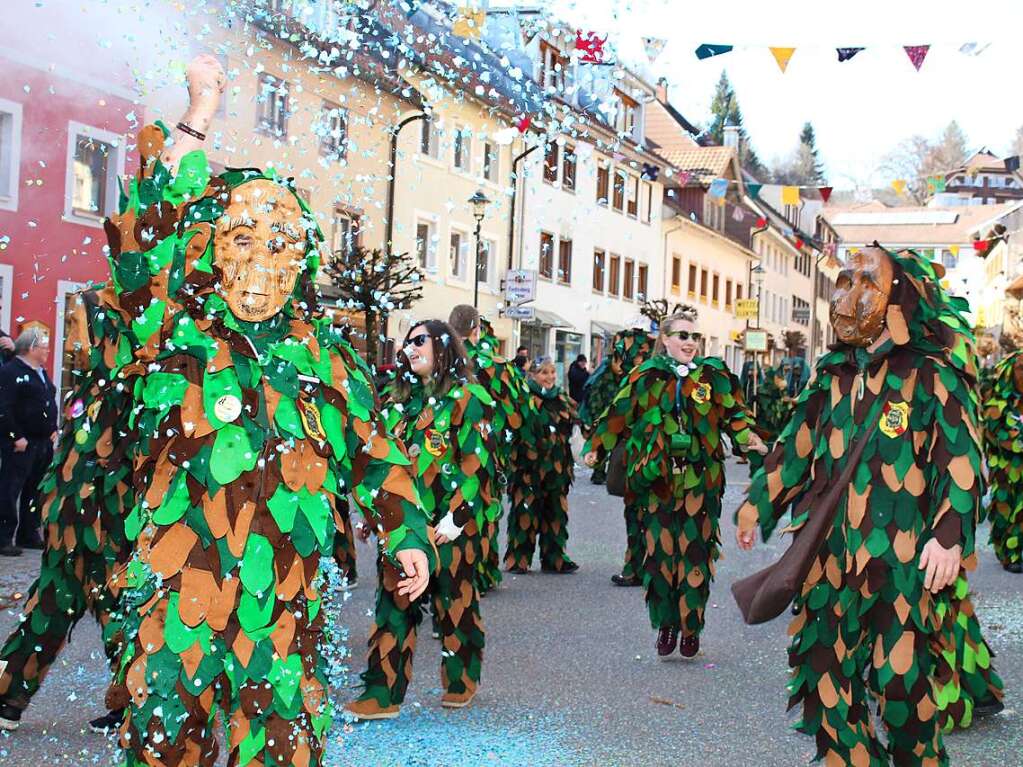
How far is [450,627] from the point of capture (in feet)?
17.5

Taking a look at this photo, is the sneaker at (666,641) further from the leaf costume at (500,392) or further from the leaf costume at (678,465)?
the leaf costume at (500,392)

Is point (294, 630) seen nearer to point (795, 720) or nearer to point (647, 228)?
point (795, 720)


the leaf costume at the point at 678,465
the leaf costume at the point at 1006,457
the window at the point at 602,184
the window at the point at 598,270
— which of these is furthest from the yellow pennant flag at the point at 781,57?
the window at the point at 598,270

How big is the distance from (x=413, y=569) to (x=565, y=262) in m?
28.6

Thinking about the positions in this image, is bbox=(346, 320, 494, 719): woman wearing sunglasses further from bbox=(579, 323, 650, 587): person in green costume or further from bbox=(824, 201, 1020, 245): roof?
bbox=(824, 201, 1020, 245): roof

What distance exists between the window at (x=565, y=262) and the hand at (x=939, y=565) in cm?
2704

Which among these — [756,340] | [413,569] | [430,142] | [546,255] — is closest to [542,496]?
[413,569]

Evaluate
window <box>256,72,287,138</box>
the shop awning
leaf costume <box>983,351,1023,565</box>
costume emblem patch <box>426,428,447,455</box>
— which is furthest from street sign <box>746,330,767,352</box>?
costume emblem patch <box>426,428,447,455</box>

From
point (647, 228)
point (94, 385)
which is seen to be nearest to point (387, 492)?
point (94, 385)

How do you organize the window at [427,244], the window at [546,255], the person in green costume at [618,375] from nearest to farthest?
the person in green costume at [618,375] → the window at [427,244] → the window at [546,255]

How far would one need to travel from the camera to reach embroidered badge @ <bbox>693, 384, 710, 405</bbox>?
6.57 m

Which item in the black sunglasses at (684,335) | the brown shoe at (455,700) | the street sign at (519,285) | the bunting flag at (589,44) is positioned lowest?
the brown shoe at (455,700)

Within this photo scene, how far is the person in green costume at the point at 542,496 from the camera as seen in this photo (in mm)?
9578

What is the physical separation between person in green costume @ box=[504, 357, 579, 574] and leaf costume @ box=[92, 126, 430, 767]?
592 centimetres
